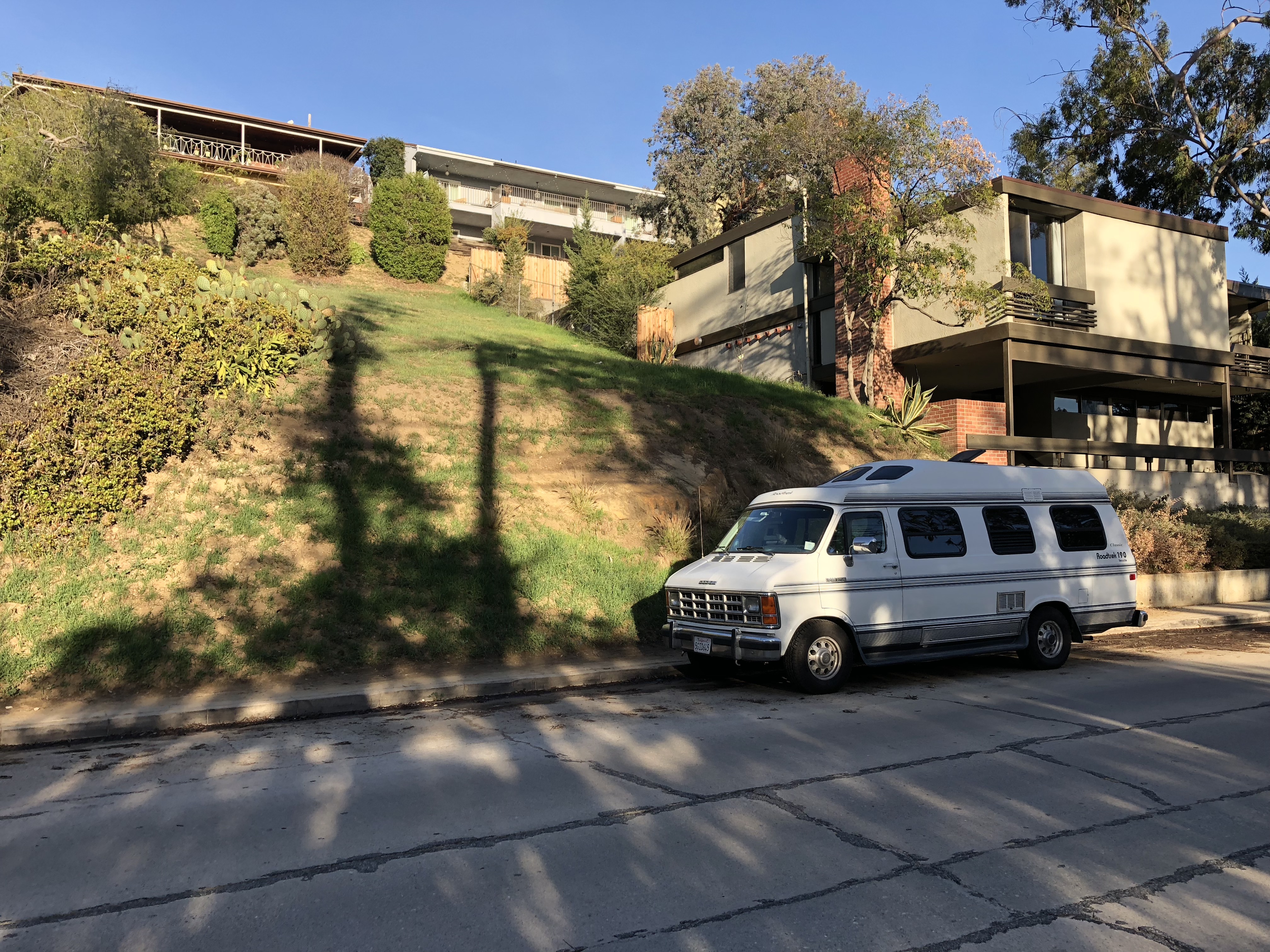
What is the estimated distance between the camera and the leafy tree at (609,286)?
28.1 m

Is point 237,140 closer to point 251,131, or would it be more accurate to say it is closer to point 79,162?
point 251,131

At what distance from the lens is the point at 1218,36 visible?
2653 centimetres

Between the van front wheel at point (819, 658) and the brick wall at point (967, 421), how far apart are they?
474 inches

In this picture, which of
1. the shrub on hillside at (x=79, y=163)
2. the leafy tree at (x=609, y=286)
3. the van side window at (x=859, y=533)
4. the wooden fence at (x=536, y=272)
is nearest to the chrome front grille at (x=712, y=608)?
the van side window at (x=859, y=533)

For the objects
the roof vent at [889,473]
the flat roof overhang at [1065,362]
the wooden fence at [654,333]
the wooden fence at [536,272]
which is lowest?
the roof vent at [889,473]

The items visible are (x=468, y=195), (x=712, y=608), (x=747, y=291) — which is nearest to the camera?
(x=712, y=608)

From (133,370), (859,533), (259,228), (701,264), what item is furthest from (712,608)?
(259,228)

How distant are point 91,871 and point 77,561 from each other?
7254 millimetres

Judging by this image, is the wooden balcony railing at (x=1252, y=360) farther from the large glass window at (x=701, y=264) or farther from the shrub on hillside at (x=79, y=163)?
the shrub on hillside at (x=79, y=163)

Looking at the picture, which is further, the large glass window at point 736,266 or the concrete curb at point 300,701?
the large glass window at point 736,266

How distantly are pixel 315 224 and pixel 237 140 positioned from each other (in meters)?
14.9

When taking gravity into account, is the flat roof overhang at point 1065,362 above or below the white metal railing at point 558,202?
below

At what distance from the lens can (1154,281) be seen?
22859 millimetres

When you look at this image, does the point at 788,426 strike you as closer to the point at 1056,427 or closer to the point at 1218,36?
the point at 1056,427
